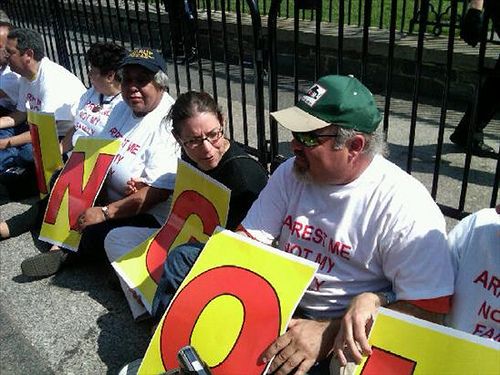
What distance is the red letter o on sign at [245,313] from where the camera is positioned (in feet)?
5.96

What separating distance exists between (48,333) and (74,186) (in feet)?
3.25

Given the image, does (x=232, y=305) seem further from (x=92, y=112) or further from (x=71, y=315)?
(x=92, y=112)

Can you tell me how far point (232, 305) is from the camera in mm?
1932

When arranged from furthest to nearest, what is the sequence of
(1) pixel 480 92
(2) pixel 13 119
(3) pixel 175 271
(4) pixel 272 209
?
1. (2) pixel 13 119
2. (1) pixel 480 92
3. (3) pixel 175 271
4. (4) pixel 272 209

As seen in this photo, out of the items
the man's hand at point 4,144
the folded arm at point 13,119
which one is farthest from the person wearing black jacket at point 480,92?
the folded arm at point 13,119

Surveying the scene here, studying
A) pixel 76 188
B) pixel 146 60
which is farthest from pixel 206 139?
pixel 76 188

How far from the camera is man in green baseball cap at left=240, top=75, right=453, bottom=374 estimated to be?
1.72 metres

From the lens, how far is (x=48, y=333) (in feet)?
9.03

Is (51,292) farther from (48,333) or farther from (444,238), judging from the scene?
(444,238)

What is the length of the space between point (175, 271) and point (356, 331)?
2.81 feet

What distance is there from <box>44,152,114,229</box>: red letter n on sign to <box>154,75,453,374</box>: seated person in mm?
1667

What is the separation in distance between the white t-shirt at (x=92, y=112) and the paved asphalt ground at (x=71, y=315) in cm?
80

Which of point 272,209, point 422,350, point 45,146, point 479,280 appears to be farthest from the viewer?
point 45,146

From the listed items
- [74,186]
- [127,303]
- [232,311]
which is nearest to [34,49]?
[74,186]
